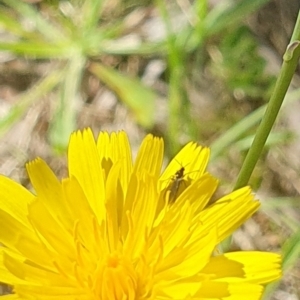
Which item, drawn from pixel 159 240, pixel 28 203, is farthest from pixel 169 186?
pixel 28 203

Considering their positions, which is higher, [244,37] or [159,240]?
[244,37]

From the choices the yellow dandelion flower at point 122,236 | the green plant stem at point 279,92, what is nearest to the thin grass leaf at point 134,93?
the yellow dandelion flower at point 122,236

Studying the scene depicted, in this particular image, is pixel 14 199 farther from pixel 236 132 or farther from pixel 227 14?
pixel 227 14

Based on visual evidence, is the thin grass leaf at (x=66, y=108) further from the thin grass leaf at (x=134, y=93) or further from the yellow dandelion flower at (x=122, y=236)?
the yellow dandelion flower at (x=122, y=236)

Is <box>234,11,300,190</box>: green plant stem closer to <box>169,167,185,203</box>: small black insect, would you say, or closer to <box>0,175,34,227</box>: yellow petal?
<box>169,167,185,203</box>: small black insect

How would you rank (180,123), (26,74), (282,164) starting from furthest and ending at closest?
(26,74) < (282,164) < (180,123)

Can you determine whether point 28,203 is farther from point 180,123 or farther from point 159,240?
point 180,123
